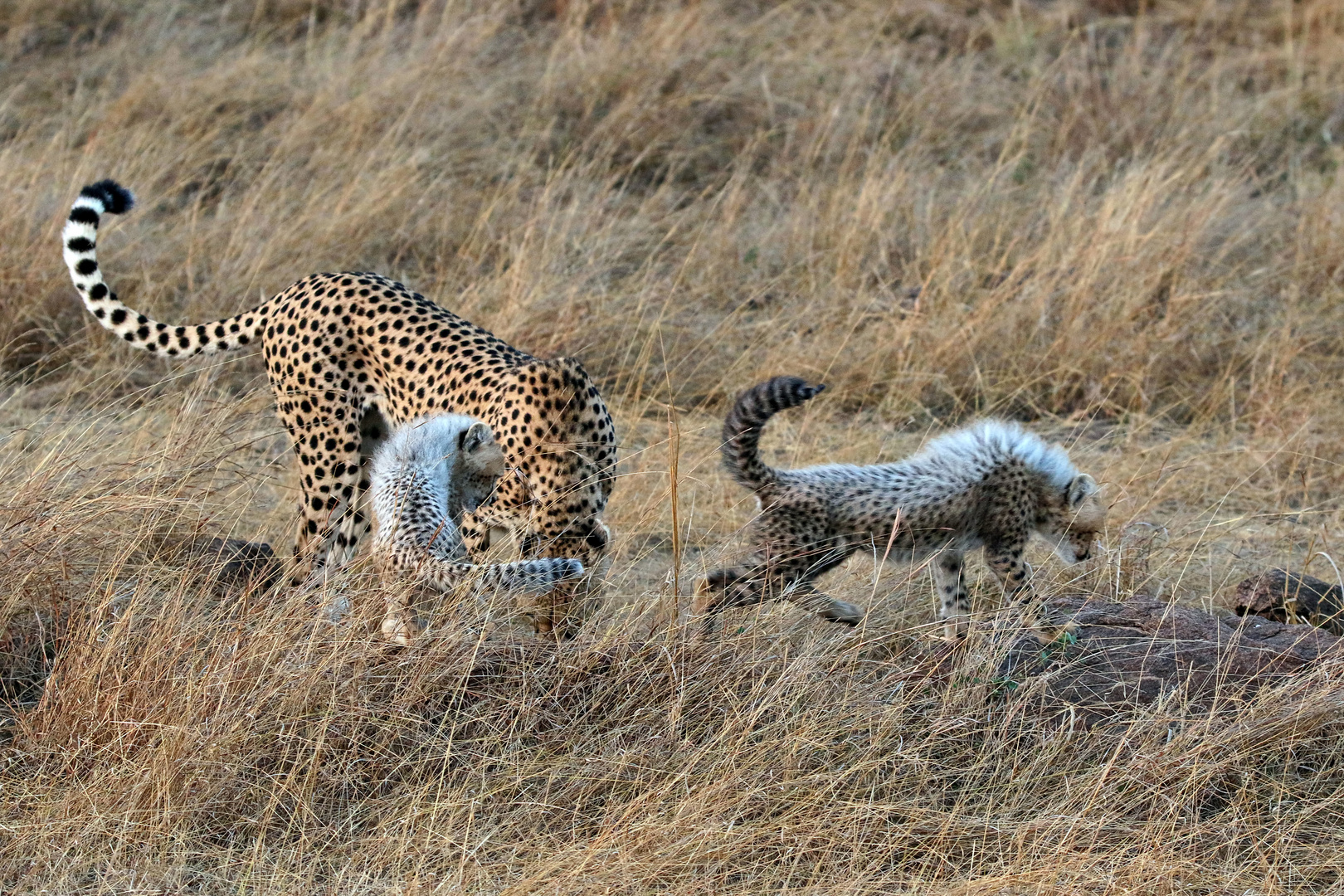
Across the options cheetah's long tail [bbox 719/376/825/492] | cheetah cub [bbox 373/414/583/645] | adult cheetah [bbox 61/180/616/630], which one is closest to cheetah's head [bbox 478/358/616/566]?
adult cheetah [bbox 61/180/616/630]

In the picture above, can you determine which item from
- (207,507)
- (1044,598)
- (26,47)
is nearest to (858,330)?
(1044,598)

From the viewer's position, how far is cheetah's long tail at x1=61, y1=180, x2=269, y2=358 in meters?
4.26

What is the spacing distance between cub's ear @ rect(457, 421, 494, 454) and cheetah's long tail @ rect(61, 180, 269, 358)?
2.56ft

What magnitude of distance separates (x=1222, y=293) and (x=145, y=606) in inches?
168

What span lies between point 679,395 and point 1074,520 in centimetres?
188

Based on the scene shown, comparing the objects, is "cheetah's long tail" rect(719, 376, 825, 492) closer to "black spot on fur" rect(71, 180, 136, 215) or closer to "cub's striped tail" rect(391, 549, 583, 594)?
"cub's striped tail" rect(391, 549, 583, 594)

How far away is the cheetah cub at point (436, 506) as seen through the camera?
10.8ft

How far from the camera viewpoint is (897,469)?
401 centimetres

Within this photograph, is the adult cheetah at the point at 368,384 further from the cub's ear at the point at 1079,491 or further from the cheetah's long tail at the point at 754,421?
the cub's ear at the point at 1079,491

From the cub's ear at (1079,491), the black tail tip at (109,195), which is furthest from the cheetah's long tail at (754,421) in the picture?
the black tail tip at (109,195)

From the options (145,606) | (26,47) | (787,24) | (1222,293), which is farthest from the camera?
(787,24)

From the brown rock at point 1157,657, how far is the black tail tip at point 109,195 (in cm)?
255

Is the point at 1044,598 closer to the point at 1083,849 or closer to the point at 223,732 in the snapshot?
the point at 1083,849

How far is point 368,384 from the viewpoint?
4.26 meters
